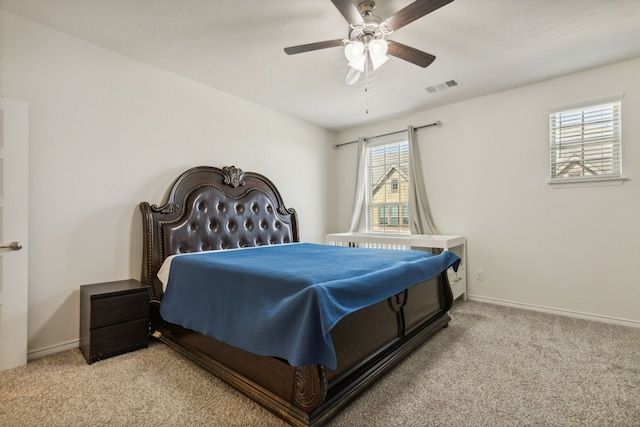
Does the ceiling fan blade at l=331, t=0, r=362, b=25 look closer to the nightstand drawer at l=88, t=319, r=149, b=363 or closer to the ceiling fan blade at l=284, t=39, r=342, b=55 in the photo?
the ceiling fan blade at l=284, t=39, r=342, b=55

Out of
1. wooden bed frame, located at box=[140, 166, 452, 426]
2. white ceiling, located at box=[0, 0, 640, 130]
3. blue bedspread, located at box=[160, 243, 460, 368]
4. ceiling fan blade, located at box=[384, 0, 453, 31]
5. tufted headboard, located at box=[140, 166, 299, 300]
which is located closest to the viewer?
blue bedspread, located at box=[160, 243, 460, 368]

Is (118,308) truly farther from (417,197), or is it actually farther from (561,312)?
(561,312)

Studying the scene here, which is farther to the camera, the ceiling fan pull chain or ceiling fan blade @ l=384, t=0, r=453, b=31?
the ceiling fan pull chain

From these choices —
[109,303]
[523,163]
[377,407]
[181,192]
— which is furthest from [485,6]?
[109,303]

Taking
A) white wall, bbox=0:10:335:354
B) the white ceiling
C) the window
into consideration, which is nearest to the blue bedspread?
white wall, bbox=0:10:335:354

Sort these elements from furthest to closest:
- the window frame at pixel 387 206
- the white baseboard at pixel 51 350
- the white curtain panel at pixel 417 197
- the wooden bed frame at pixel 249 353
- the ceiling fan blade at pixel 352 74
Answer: the window frame at pixel 387 206
the white curtain panel at pixel 417 197
the ceiling fan blade at pixel 352 74
the white baseboard at pixel 51 350
the wooden bed frame at pixel 249 353

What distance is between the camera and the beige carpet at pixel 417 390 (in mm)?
1497

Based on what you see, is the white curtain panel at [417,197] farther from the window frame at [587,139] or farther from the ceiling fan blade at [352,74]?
the ceiling fan blade at [352,74]

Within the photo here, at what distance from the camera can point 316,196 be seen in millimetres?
4684

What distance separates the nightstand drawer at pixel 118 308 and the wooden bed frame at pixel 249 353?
23 centimetres

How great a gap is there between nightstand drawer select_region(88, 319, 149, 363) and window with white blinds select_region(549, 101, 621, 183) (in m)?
4.12

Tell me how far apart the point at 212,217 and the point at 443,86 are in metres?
2.91

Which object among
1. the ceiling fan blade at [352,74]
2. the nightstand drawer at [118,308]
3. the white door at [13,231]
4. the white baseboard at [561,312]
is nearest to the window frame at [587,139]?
the white baseboard at [561,312]

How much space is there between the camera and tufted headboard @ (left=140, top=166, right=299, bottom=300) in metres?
2.70
